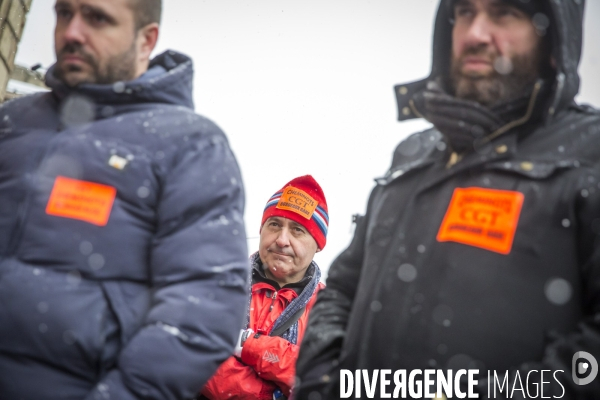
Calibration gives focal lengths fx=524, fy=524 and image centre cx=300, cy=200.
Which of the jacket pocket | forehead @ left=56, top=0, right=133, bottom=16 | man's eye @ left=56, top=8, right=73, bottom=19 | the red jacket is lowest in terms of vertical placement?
the red jacket

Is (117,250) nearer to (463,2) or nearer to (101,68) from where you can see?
(101,68)

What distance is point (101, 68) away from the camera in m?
2.12

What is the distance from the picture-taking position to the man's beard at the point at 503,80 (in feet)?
5.77

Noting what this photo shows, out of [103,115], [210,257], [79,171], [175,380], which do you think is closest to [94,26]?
[103,115]

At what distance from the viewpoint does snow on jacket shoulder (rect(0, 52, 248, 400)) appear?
5.43 ft

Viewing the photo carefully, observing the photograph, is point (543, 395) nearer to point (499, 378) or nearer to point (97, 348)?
point (499, 378)

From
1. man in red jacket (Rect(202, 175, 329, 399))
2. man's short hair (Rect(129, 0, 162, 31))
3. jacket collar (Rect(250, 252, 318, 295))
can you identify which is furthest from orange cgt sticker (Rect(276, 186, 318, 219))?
man's short hair (Rect(129, 0, 162, 31))

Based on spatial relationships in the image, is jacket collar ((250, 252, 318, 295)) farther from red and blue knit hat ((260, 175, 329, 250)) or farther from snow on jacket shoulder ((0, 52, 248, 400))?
snow on jacket shoulder ((0, 52, 248, 400))

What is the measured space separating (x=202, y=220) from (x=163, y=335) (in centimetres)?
41

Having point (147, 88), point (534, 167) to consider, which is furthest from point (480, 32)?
point (147, 88)

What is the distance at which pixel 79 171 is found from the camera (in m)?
1.88

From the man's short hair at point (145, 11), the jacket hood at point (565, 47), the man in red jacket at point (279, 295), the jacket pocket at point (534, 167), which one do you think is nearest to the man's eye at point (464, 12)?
the jacket hood at point (565, 47)

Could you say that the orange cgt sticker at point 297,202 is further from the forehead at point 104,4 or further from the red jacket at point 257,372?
the forehead at point 104,4

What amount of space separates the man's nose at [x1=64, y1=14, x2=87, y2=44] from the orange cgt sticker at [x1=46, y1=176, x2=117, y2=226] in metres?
0.60
